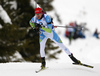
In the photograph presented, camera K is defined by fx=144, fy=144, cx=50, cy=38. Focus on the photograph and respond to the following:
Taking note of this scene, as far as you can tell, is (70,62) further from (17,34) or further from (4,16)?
(4,16)

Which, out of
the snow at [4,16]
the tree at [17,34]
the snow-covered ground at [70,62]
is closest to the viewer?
the snow-covered ground at [70,62]

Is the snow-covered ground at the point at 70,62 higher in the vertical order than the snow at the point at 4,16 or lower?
lower

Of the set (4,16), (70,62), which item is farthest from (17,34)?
(70,62)

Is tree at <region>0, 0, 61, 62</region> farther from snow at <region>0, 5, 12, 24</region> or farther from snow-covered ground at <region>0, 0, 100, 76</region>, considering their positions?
snow-covered ground at <region>0, 0, 100, 76</region>

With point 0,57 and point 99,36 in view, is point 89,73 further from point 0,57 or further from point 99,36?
point 99,36

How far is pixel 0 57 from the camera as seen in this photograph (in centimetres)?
661

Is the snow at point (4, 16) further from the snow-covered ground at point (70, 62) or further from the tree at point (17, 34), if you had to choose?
the snow-covered ground at point (70, 62)

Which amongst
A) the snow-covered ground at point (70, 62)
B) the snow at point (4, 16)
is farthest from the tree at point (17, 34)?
the snow-covered ground at point (70, 62)

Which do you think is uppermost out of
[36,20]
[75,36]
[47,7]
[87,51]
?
[47,7]

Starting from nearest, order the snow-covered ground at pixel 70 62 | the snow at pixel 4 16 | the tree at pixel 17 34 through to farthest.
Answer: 1. the snow-covered ground at pixel 70 62
2. the snow at pixel 4 16
3. the tree at pixel 17 34

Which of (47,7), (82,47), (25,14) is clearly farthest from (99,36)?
(25,14)

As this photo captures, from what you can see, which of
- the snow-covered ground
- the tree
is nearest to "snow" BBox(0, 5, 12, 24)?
the tree

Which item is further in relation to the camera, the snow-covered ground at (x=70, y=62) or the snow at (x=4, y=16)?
the snow at (x=4, y=16)

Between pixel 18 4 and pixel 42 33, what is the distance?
12.8ft
